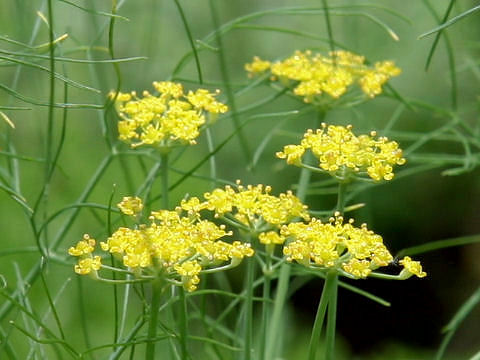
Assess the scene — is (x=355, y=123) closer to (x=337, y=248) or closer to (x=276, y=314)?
(x=276, y=314)

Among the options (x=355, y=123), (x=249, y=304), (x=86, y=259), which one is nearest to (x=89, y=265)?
(x=86, y=259)

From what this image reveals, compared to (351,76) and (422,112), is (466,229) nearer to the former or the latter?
(422,112)

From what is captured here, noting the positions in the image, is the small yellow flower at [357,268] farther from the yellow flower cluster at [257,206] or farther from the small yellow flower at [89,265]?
the small yellow flower at [89,265]

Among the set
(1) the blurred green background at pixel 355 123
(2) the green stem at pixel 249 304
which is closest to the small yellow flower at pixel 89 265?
(2) the green stem at pixel 249 304

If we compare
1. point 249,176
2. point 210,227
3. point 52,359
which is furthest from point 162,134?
point 249,176

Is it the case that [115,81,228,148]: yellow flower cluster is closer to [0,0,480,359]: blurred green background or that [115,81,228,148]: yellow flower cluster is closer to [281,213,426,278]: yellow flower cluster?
[281,213,426,278]: yellow flower cluster

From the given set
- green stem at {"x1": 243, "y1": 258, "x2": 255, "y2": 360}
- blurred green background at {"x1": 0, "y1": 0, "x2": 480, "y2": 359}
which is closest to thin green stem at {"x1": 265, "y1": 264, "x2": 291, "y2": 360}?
green stem at {"x1": 243, "y1": 258, "x2": 255, "y2": 360}
